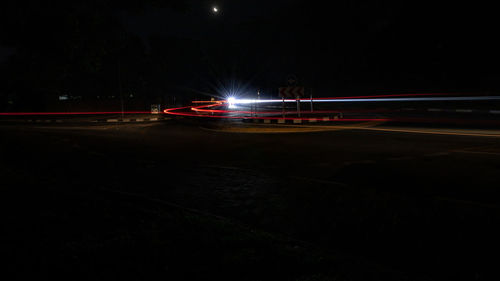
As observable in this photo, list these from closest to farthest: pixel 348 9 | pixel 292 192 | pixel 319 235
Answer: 1. pixel 319 235
2. pixel 292 192
3. pixel 348 9

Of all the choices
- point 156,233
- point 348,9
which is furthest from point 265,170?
point 348,9

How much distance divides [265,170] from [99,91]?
51.2m

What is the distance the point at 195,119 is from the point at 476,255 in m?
23.2

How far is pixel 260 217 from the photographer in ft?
19.0

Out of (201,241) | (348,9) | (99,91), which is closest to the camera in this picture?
(201,241)

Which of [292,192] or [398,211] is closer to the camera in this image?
[398,211]

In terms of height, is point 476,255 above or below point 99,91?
below

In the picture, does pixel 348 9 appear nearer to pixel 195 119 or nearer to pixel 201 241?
pixel 195 119

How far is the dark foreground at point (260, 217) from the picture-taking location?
3943 mm

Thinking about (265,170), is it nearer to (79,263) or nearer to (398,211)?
(398,211)

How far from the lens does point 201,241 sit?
463cm

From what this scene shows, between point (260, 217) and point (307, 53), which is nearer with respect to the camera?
point (260, 217)

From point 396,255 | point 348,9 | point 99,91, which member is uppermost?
point 348,9

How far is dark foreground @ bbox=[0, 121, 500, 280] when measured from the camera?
12.9 ft
